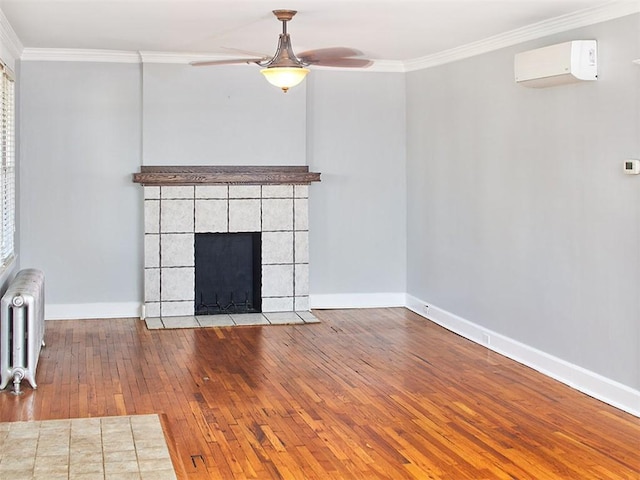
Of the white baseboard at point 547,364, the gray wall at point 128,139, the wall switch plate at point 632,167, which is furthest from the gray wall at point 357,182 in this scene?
the wall switch plate at point 632,167

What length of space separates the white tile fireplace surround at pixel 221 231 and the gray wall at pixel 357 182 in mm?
289

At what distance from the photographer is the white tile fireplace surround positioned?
25.5 feet

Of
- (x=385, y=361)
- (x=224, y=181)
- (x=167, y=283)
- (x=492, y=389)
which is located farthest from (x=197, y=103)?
(x=492, y=389)

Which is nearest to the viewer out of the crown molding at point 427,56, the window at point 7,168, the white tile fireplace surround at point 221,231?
the crown molding at point 427,56

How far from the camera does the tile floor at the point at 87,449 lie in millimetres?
3926

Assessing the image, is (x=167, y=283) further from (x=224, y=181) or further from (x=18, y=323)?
(x=18, y=323)

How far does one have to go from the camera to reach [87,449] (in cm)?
423

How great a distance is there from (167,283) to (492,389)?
3.47 m

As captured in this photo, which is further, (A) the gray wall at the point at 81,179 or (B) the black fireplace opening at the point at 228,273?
(B) the black fireplace opening at the point at 228,273

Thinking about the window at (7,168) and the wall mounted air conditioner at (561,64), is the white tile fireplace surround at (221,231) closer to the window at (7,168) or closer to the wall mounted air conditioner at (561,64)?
the window at (7,168)

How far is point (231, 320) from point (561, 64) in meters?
3.82

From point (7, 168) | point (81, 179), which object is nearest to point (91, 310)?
point (81, 179)

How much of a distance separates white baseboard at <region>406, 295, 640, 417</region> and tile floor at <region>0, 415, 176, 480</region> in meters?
2.65

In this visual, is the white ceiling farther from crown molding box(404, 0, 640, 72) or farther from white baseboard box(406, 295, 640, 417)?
white baseboard box(406, 295, 640, 417)
